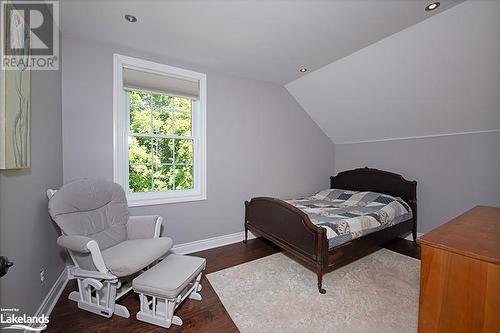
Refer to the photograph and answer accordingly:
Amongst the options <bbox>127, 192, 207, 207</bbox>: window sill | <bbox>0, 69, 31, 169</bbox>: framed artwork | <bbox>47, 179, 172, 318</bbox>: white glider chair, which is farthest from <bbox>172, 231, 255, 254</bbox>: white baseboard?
<bbox>0, 69, 31, 169</bbox>: framed artwork

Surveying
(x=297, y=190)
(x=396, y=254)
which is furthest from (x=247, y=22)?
(x=396, y=254)

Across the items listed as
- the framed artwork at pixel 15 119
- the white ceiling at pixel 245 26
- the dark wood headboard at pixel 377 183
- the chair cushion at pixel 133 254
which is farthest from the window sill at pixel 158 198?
the dark wood headboard at pixel 377 183

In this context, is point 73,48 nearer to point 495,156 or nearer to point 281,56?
point 281,56

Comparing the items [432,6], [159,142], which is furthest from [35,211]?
[432,6]

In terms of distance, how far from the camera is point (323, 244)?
6.83 feet

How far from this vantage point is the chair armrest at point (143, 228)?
2.22m

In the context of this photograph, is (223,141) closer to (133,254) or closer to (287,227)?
(287,227)

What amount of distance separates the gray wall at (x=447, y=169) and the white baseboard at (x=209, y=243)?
8.78 feet

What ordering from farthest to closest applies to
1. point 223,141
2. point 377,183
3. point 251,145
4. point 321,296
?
point 377,183, point 251,145, point 223,141, point 321,296

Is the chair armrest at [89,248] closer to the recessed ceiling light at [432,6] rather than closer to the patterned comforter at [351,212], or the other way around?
the patterned comforter at [351,212]

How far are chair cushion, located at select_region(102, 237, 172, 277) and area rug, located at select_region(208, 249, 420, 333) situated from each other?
0.71 m

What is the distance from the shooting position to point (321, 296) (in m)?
2.01

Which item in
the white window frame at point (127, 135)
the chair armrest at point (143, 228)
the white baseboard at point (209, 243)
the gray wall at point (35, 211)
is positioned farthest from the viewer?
the white baseboard at point (209, 243)

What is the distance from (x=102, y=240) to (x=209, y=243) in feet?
4.59
